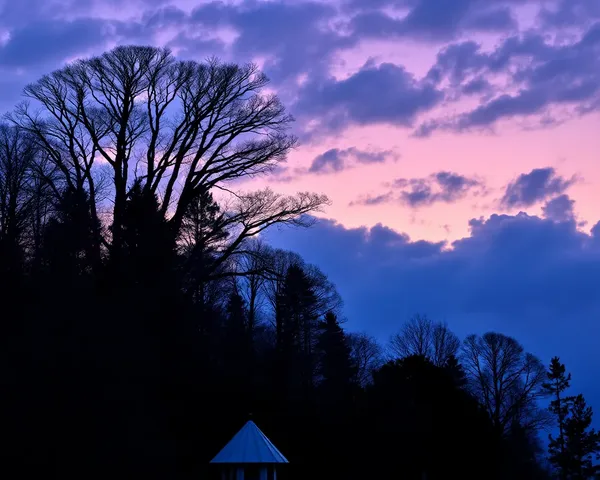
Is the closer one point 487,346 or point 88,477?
point 88,477

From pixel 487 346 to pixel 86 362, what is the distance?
170 ft

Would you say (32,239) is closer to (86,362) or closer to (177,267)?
(177,267)

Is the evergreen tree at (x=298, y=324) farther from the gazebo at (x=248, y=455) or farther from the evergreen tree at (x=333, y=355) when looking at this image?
the gazebo at (x=248, y=455)

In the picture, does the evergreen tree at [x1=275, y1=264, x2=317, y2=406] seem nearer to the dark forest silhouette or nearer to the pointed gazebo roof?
the dark forest silhouette

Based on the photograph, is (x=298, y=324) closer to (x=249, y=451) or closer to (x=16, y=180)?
(x=16, y=180)

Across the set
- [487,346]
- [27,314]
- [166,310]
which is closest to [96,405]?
[27,314]

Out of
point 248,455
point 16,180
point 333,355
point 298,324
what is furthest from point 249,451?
point 333,355

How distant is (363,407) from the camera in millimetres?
41656

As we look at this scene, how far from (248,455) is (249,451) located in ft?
0.43

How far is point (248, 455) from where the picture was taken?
24844mm

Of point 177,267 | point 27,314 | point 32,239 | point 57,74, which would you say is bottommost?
point 27,314

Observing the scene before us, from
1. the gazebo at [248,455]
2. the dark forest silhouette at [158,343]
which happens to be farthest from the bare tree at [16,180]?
the gazebo at [248,455]

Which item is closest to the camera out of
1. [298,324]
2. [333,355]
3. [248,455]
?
[248,455]

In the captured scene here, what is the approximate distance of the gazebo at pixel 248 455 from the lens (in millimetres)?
24781
